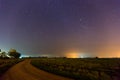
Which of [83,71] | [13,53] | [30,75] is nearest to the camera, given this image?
[83,71]

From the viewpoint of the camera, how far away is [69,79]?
756 inches

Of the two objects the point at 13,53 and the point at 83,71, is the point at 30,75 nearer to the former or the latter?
the point at 83,71

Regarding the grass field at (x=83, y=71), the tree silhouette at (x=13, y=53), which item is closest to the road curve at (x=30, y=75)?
the grass field at (x=83, y=71)

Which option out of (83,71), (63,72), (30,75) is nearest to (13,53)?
(30,75)

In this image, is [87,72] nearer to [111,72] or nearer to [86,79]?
[86,79]

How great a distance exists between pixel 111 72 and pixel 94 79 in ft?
7.83

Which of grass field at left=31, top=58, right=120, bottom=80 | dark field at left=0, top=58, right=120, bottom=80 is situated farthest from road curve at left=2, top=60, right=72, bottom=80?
grass field at left=31, top=58, right=120, bottom=80

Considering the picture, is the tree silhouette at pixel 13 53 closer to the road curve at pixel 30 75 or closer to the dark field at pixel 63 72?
the dark field at pixel 63 72

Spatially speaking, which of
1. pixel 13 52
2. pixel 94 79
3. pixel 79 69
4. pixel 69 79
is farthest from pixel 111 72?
pixel 13 52

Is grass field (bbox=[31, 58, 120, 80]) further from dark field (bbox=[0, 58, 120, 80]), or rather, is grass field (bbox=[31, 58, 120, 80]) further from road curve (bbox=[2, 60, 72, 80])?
road curve (bbox=[2, 60, 72, 80])

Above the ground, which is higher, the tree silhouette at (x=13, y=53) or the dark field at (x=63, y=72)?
the tree silhouette at (x=13, y=53)

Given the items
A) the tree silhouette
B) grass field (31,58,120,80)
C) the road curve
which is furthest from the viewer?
the tree silhouette

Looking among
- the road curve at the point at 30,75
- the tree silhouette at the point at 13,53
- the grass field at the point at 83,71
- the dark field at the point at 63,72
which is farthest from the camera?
the tree silhouette at the point at 13,53

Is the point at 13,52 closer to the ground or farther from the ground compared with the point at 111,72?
farther from the ground
